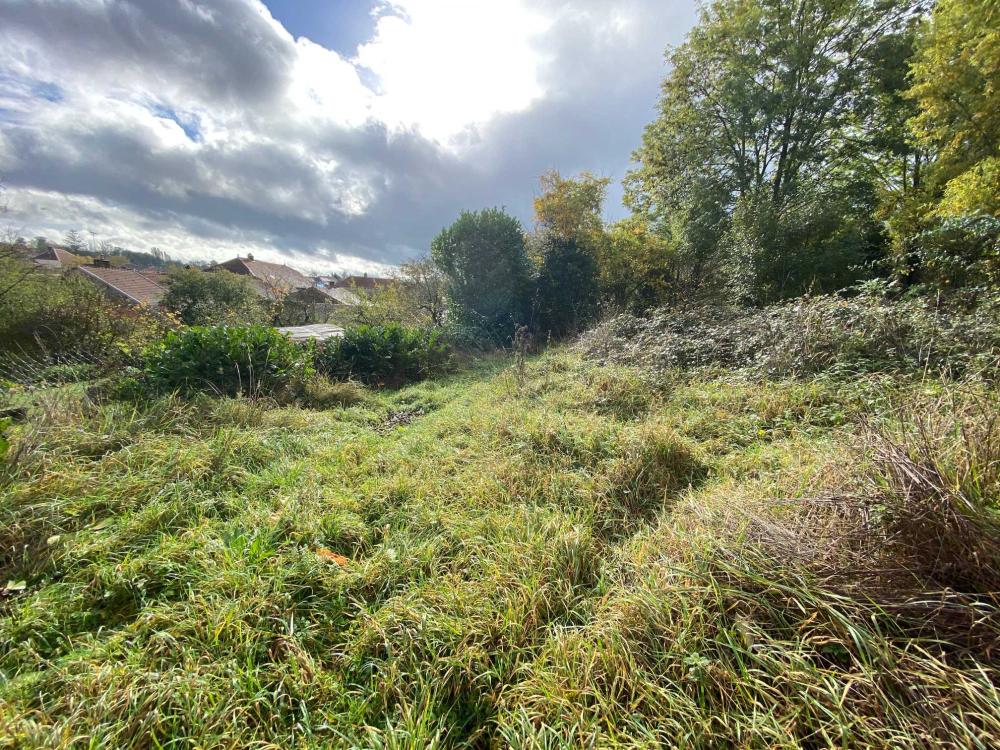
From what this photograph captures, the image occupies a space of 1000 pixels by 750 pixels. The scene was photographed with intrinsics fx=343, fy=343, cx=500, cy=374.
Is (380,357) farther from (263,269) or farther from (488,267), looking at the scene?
(263,269)

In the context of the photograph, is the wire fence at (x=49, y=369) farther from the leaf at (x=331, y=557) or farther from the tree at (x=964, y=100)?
the tree at (x=964, y=100)

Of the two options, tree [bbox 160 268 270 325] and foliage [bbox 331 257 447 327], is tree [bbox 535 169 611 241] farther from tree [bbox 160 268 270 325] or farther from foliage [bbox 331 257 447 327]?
tree [bbox 160 268 270 325]

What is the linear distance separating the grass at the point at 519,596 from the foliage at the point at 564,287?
8.80 meters

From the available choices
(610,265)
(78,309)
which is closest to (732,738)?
(610,265)

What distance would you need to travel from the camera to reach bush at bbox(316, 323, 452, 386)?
7.90 m

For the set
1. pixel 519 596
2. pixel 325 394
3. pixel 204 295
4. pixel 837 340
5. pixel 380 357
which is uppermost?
pixel 204 295

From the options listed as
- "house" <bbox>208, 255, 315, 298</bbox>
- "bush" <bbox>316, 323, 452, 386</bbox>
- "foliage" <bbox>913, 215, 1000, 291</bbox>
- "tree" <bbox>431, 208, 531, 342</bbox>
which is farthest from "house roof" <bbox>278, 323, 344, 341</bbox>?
"house" <bbox>208, 255, 315, 298</bbox>

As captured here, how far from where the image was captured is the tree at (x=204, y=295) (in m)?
13.4

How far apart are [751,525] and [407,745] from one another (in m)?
1.82

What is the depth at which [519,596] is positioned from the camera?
72.3 inches

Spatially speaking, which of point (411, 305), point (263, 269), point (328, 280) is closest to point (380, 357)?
point (411, 305)

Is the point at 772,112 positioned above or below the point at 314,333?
above

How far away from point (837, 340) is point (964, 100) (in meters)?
6.11

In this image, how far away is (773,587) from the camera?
1.44 meters
